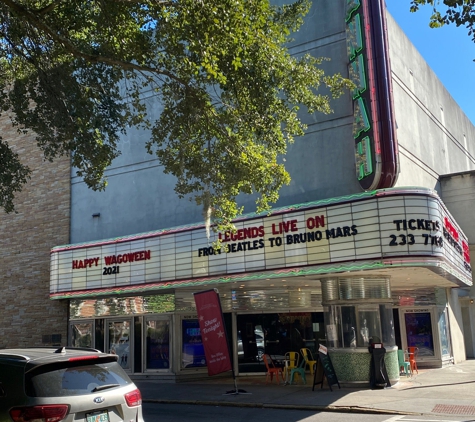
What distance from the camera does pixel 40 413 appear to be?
5.60 m

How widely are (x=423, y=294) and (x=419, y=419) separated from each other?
10.7 meters

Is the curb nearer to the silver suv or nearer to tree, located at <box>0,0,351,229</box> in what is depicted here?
tree, located at <box>0,0,351,229</box>

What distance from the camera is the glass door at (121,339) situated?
1923cm

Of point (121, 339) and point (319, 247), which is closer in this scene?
point (319, 247)

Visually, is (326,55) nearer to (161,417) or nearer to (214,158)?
(214,158)

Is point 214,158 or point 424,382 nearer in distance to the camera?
point 214,158

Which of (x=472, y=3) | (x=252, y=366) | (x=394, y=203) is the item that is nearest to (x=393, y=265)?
(x=394, y=203)

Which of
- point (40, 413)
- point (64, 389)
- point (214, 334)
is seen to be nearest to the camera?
point (40, 413)

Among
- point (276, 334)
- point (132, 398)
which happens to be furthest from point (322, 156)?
point (132, 398)

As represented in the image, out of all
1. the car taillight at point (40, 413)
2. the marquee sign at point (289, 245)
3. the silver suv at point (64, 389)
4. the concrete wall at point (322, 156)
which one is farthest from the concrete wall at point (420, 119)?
the car taillight at point (40, 413)

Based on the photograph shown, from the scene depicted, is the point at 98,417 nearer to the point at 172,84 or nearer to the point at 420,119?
the point at 172,84

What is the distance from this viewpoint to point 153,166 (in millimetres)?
19688

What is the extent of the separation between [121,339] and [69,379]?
13.9m

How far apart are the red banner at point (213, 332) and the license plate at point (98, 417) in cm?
841
